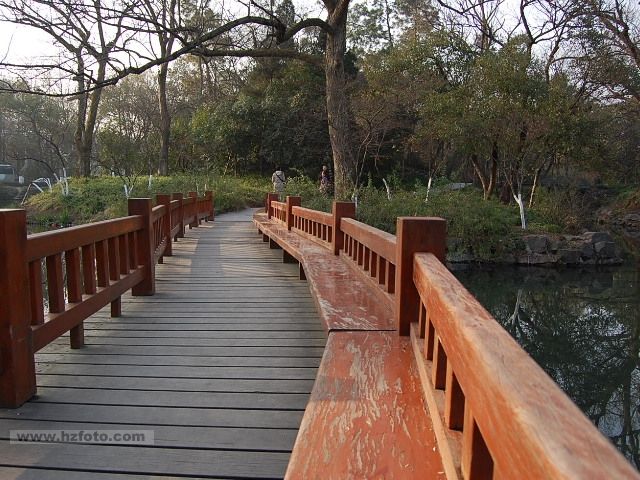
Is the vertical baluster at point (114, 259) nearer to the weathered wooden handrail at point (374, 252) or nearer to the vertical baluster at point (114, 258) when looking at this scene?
the vertical baluster at point (114, 258)

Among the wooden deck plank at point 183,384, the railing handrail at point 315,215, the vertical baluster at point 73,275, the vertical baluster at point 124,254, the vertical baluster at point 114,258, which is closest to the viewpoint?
the wooden deck plank at point 183,384

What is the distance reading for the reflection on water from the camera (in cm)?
496

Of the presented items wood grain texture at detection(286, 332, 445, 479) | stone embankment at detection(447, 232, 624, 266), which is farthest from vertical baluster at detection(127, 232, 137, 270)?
stone embankment at detection(447, 232, 624, 266)

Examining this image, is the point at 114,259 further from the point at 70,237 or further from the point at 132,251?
the point at 70,237

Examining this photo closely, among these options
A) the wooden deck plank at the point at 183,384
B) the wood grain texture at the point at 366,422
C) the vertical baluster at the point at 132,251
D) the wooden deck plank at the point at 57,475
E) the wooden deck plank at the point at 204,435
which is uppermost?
the vertical baluster at the point at 132,251

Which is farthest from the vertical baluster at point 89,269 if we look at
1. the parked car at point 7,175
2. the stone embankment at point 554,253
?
the parked car at point 7,175

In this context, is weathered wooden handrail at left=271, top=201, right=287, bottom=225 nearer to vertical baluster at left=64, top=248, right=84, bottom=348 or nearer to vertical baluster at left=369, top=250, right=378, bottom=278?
vertical baluster at left=369, top=250, right=378, bottom=278

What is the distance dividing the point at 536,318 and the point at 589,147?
9.06 m

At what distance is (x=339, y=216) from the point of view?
4.65m

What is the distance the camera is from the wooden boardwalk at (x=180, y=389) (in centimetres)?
183

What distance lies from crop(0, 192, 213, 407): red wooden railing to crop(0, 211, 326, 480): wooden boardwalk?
0.17 metres

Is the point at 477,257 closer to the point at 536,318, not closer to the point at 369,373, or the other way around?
the point at 536,318

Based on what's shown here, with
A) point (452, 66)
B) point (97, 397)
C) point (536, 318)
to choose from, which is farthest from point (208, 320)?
point (452, 66)

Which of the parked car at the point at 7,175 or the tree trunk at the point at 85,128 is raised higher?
the tree trunk at the point at 85,128
